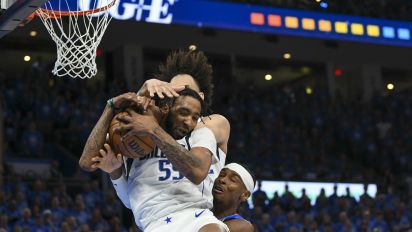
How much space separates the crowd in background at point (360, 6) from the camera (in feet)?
52.1

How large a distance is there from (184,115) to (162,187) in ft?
1.35

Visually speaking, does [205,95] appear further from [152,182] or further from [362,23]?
[362,23]

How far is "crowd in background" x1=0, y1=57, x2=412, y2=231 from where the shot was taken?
430 inches

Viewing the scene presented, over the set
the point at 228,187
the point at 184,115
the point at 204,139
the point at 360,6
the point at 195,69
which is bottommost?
the point at 228,187

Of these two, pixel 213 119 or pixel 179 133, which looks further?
pixel 213 119

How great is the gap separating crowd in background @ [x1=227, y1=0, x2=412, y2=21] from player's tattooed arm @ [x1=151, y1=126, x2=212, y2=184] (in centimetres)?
1183

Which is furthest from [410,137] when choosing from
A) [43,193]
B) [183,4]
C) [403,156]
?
[43,193]

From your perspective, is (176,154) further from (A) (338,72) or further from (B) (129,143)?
(A) (338,72)

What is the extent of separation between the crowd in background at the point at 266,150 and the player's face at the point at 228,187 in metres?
5.53

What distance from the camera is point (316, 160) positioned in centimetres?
1592

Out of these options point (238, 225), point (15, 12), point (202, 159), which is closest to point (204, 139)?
point (202, 159)

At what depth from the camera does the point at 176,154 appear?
3717 millimetres

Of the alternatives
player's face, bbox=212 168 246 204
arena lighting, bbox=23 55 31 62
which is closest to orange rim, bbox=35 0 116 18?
player's face, bbox=212 168 246 204

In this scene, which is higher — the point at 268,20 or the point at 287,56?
the point at 268,20
